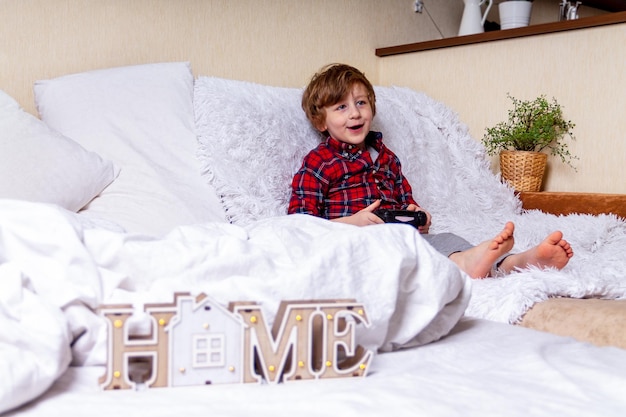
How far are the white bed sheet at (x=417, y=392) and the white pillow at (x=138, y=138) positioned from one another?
799 mm

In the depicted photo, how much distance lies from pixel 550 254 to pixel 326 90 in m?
0.80

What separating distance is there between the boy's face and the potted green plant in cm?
53

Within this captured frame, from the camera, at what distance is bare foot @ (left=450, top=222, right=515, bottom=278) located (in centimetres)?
134

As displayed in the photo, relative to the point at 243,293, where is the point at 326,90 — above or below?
above

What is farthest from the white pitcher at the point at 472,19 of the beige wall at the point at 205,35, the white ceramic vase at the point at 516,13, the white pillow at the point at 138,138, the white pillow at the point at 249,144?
the white pillow at the point at 138,138

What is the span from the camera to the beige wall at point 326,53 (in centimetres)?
180

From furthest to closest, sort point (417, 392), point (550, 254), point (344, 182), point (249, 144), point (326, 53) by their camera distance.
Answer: point (326, 53) → point (344, 182) → point (249, 144) → point (550, 254) → point (417, 392)

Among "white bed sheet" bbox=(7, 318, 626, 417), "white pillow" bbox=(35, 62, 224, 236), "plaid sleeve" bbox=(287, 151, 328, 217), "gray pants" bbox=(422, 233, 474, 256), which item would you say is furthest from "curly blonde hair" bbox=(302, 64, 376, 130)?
"white bed sheet" bbox=(7, 318, 626, 417)

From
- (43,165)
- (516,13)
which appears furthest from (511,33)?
(43,165)

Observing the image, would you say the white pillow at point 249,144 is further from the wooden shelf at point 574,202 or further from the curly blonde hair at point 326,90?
→ the wooden shelf at point 574,202

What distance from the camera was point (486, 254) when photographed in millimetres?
1373

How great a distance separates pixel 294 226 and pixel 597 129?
4.52 ft

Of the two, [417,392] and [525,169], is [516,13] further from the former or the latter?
[417,392]

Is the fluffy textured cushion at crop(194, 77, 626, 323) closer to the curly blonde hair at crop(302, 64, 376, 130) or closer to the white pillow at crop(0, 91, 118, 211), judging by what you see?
the curly blonde hair at crop(302, 64, 376, 130)
